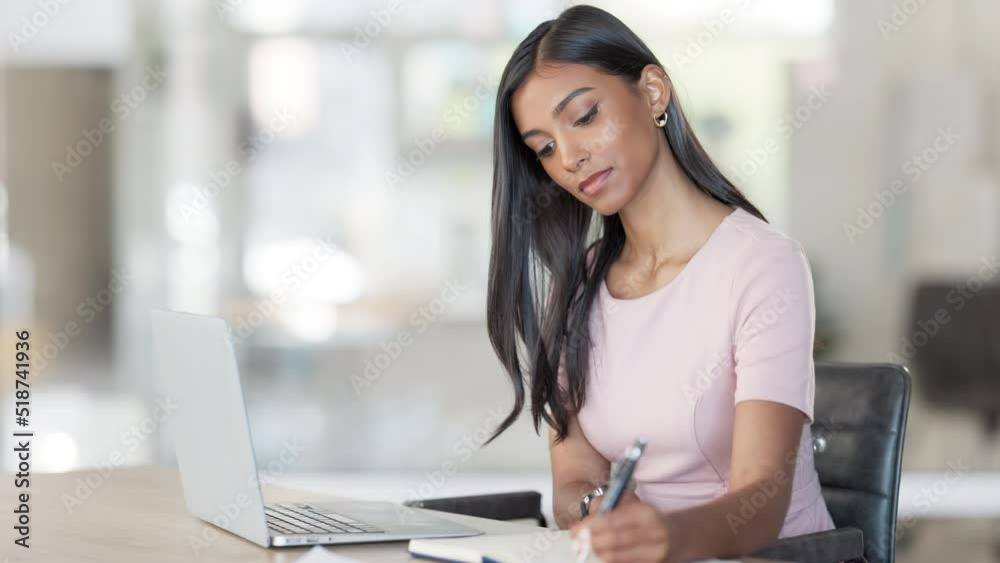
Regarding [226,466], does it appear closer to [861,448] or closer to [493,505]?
[493,505]

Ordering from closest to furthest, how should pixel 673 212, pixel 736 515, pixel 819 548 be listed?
pixel 736 515 → pixel 819 548 → pixel 673 212

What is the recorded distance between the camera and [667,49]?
14.4ft

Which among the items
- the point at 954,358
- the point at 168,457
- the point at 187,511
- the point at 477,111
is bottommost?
the point at 168,457

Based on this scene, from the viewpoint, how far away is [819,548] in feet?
5.21

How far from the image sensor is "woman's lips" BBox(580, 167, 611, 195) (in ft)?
6.20

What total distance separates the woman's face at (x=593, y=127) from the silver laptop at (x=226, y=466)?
584 mm

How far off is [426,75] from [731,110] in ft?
3.74

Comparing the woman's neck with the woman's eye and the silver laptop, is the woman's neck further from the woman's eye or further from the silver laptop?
the silver laptop

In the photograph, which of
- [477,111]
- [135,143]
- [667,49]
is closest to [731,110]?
[667,49]

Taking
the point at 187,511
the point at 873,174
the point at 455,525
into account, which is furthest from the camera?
the point at 873,174

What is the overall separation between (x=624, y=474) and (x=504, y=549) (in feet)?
0.69

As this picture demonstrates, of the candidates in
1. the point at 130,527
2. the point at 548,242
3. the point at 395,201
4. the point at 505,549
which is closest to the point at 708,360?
the point at 548,242

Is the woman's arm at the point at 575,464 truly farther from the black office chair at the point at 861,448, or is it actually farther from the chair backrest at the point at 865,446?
the chair backrest at the point at 865,446

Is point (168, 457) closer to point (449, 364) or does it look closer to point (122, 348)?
point (122, 348)
